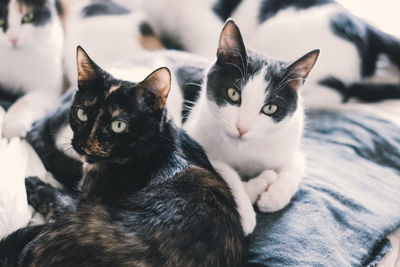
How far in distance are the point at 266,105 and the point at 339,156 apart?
0.54m

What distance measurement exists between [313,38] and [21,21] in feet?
4.31

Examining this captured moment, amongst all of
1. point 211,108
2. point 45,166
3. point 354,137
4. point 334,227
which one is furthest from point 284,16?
point 45,166

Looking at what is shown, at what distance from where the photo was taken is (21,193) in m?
1.04

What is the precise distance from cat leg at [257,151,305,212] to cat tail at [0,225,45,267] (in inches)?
25.1

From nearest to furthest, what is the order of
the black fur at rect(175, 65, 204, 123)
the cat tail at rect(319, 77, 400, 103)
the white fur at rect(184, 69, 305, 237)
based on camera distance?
the white fur at rect(184, 69, 305, 237)
the black fur at rect(175, 65, 204, 123)
the cat tail at rect(319, 77, 400, 103)

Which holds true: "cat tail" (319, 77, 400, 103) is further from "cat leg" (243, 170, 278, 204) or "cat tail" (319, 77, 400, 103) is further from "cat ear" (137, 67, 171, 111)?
"cat ear" (137, 67, 171, 111)

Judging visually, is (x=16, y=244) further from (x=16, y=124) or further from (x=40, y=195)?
(x=16, y=124)

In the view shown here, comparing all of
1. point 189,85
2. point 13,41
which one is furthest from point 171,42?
point 13,41

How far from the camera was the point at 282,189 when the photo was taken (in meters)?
1.16

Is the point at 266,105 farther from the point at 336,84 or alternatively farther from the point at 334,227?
the point at 336,84

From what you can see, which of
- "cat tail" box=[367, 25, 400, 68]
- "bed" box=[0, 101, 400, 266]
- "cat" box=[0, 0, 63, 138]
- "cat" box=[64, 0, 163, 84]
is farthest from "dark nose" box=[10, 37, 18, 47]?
"cat tail" box=[367, 25, 400, 68]

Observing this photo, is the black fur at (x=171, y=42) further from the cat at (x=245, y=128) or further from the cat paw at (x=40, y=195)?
the cat paw at (x=40, y=195)

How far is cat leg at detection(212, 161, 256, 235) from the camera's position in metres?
1.03

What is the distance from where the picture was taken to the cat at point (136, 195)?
799 millimetres
